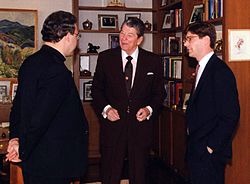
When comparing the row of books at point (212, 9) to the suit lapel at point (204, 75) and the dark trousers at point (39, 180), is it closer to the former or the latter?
the suit lapel at point (204, 75)

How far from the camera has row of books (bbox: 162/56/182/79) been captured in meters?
4.90

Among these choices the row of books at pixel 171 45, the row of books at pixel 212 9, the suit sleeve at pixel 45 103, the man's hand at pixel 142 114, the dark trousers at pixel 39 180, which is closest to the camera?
the suit sleeve at pixel 45 103

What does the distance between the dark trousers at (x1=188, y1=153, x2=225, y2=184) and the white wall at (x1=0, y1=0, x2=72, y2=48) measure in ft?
10.8

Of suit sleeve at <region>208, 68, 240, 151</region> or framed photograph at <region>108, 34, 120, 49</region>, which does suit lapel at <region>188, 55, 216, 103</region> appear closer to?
suit sleeve at <region>208, 68, 240, 151</region>

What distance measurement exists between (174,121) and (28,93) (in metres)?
2.89

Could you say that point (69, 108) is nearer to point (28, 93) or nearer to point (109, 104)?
point (28, 93)

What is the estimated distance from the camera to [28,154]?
81.0 inches

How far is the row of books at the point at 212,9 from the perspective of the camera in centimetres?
364

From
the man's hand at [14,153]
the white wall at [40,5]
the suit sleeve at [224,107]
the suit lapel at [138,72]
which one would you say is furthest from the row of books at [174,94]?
the man's hand at [14,153]

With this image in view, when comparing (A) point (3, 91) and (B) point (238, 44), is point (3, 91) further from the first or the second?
(B) point (238, 44)

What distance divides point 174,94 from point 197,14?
113 centimetres

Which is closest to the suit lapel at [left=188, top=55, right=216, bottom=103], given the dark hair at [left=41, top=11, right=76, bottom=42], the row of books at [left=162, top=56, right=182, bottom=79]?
the dark hair at [left=41, top=11, right=76, bottom=42]

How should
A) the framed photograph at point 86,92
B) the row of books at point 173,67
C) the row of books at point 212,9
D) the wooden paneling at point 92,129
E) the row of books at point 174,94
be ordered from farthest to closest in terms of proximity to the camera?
the framed photograph at point 86,92
the wooden paneling at point 92,129
the row of books at point 173,67
the row of books at point 174,94
the row of books at point 212,9

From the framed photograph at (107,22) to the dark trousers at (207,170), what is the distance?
313cm
